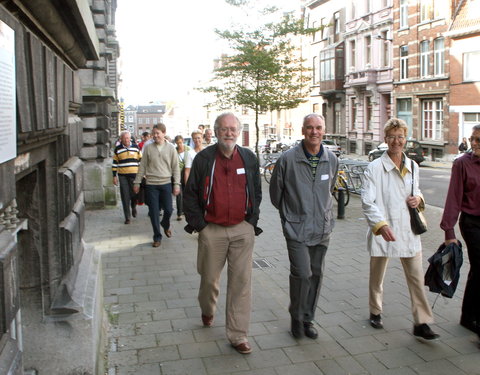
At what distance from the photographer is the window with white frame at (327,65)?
48406 millimetres

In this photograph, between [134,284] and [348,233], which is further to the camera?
[348,233]

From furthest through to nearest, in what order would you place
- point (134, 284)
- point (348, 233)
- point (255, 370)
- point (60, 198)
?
point (348, 233) < point (134, 284) < point (255, 370) < point (60, 198)

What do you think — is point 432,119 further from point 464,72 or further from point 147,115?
point 147,115

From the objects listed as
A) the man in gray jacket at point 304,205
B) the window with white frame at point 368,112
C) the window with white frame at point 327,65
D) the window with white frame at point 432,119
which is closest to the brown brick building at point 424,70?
the window with white frame at point 432,119

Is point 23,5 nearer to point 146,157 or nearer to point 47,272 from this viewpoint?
point 47,272

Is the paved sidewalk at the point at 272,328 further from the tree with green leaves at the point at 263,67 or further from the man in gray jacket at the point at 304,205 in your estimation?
the tree with green leaves at the point at 263,67

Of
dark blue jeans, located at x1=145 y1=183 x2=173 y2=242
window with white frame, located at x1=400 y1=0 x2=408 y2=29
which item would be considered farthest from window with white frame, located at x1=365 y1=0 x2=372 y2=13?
dark blue jeans, located at x1=145 y1=183 x2=173 y2=242

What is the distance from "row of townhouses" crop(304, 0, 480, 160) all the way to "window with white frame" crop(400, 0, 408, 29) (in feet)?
0.22

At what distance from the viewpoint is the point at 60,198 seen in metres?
3.82

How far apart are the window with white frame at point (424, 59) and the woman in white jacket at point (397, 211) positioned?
34681mm

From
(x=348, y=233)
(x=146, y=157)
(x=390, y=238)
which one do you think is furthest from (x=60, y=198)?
(x=348, y=233)

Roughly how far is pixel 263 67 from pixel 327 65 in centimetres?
2768

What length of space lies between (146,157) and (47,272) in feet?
18.8

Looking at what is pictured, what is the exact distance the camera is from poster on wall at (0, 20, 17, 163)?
6.39 feet
